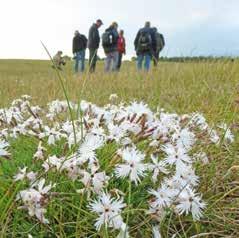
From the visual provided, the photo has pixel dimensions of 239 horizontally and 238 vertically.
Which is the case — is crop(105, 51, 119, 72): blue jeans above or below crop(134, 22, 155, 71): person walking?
below

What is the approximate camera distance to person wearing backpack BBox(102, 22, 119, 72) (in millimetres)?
16688

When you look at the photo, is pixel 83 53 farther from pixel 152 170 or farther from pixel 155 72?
pixel 152 170

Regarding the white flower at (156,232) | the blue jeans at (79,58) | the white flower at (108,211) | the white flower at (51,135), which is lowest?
the blue jeans at (79,58)

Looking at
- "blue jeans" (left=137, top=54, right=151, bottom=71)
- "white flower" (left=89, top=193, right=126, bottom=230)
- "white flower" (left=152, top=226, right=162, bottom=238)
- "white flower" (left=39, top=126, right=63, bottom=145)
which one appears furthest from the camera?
"blue jeans" (left=137, top=54, right=151, bottom=71)

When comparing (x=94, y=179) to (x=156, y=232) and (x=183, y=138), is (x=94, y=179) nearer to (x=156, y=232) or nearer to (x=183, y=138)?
(x=156, y=232)

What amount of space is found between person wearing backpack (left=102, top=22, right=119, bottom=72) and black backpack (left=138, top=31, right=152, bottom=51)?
3.96 ft

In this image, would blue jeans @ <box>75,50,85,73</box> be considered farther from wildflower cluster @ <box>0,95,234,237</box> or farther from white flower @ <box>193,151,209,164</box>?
white flower @ <box>193,151,209,164</box>

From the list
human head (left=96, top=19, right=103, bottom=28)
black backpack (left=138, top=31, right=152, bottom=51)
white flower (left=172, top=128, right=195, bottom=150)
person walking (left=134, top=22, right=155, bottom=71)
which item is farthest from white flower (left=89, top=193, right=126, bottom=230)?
human head (left=96, top=19, right=103, bottom=28)

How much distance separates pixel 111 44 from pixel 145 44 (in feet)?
6.09

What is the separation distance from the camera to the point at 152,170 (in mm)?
1952

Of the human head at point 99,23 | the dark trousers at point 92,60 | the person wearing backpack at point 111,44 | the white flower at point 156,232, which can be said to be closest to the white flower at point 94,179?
the white flower at point 156,232

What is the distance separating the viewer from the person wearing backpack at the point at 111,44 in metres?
16.7

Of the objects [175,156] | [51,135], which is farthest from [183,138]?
[51,135]

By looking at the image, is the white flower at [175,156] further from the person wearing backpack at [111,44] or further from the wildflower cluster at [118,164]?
the person wearing backpack at [111,44]
